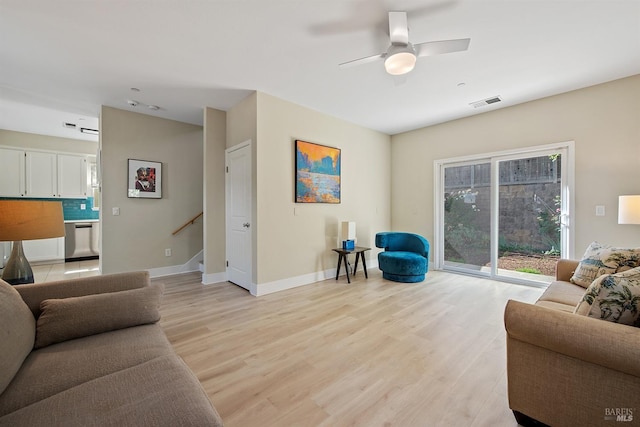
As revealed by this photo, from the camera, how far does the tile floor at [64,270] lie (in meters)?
4.30

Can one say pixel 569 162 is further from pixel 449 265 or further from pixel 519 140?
pixel 449 265

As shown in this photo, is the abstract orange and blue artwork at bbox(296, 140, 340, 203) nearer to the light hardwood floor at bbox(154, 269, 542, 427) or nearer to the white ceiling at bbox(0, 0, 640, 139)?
the white ceiling at bbox(0, 0, 640, 139)

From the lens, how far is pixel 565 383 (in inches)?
46.9

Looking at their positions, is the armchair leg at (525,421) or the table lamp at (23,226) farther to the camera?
the table lamp at (23,226)

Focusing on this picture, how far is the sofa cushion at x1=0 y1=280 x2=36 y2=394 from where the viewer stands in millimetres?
979

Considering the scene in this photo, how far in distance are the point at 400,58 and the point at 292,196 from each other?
2.26 metres

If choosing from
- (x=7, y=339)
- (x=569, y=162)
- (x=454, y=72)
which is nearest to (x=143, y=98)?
(x=7, y=339)

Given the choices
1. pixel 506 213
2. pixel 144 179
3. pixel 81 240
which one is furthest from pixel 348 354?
pixel 81 240

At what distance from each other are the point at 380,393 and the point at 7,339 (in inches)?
72.2

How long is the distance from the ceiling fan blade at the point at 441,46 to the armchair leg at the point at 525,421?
2.42 m

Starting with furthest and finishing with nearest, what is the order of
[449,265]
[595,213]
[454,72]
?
1. [449,265]
2. [595,213]
3. [454,72]

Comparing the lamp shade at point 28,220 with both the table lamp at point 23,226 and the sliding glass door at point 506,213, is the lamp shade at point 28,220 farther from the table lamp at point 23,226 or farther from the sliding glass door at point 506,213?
the sliding glass door at point 506,213

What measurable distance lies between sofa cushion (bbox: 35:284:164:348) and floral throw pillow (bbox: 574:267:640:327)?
2362mm

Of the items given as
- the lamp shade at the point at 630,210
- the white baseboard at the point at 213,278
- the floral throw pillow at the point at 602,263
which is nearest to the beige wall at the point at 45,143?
the white baseboard at the point at 213,278
